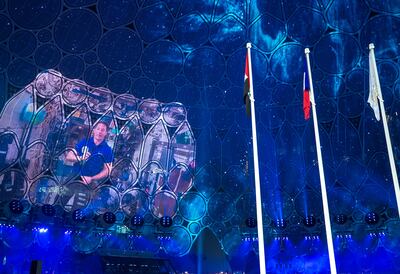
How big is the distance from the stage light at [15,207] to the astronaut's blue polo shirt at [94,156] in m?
5.82

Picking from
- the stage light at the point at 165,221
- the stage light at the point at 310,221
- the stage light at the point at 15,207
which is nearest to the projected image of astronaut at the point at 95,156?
the stage light at the point at 15,207

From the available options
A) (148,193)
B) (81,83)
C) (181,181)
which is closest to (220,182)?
(181,181)

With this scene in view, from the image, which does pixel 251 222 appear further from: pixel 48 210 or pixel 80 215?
pixel 48 210

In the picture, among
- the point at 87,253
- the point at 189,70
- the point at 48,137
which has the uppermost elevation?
the point at 189,70

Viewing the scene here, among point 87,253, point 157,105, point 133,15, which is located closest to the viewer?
point 133,15

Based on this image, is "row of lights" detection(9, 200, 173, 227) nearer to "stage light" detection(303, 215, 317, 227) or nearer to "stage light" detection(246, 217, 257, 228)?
"stage light" detection(246, 217, 257, 228)

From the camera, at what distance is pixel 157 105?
34344mm

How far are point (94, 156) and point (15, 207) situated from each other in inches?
295

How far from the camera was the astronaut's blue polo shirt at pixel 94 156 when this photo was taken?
3325 cm

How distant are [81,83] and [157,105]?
6.51 metres

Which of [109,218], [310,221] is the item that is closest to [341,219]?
[310,221]

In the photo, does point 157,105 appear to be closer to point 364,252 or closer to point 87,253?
point 87,253

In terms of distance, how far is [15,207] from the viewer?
28.5 meters

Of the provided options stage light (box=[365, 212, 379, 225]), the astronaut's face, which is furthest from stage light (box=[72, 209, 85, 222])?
stage light (box=[365, 212, 379, 225])
